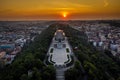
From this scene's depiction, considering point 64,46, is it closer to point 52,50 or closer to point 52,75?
point 52,50

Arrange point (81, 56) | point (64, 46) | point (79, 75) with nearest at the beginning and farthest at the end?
point (79, 75)
point (81, 56)
point (64, 46)

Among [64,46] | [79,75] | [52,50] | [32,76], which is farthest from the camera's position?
[64,46]

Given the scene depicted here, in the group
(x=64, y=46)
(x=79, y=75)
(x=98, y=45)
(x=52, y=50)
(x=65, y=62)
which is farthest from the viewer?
(x=98, y=45)

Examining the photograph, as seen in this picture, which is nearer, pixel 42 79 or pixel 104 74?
pixel 42 79

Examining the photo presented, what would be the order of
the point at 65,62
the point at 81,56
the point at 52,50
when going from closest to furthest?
the point at 65,62
the point at 81,56
the point at 52,50

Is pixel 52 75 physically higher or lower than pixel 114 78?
higher

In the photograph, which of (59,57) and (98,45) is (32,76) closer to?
(59,57)

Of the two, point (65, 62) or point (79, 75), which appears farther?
point (65, 62)

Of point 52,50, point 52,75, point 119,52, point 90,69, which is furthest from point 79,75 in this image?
point 119,52

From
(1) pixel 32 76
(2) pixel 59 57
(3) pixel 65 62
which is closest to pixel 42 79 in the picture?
(1) pixel 32 76
